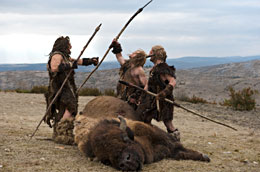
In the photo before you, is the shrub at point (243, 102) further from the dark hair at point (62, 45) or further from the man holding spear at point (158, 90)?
the dark hair at point (62, 45)

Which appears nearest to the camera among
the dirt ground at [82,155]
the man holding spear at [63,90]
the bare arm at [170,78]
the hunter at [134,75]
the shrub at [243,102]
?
the dirt ground at [82,155]

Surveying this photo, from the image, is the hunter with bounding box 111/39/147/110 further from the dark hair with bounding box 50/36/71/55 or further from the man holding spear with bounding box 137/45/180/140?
the dark hair with bounding box 50/36/71/55

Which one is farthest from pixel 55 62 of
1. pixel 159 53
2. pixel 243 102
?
pixel 243 102

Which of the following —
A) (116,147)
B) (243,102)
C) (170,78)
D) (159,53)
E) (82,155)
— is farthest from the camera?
(243,102)

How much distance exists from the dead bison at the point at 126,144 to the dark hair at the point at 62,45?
1530 millimetres

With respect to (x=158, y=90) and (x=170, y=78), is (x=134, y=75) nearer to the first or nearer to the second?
(x=158, y=90)

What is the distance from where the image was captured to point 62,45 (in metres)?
8.11

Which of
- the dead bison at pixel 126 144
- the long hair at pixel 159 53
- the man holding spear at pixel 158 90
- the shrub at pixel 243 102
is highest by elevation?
the long hair at pixel 159 53

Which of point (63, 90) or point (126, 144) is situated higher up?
point (63, 90)

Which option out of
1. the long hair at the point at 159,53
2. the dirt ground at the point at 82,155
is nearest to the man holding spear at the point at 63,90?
the dirt ground at the point at 82,155

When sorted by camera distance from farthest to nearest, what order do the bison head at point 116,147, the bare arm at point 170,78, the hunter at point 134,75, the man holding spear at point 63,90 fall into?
the hunter at point 134,75
the man holding spear at point 63,90
the bare arm at point 170,78
the bison head at point 116,147

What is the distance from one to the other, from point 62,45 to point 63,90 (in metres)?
0.89

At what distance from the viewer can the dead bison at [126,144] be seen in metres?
5.57

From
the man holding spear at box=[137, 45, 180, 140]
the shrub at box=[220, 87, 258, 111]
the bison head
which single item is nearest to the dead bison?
the bison head
